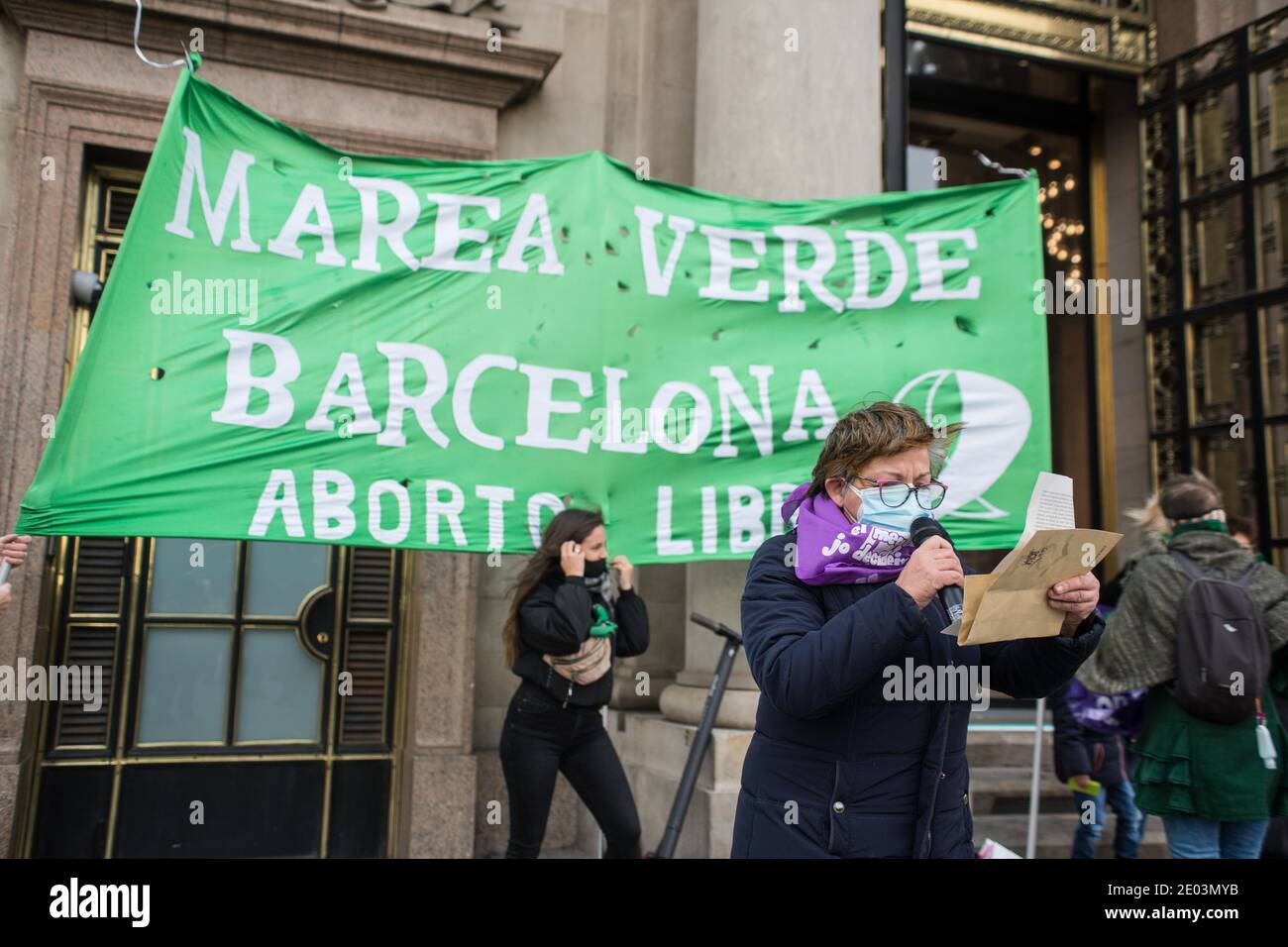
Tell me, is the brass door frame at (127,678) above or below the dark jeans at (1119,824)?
above

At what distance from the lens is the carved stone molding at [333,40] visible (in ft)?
19.5

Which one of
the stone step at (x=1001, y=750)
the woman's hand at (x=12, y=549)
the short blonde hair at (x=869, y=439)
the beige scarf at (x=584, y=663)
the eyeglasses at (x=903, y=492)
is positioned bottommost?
the stone step at (x=1001, y=750)

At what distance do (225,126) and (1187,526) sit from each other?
456 cm

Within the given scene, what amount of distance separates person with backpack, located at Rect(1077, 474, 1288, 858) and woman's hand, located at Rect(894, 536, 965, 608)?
256 cm

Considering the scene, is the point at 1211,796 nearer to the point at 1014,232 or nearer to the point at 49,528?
the point at 1014,232

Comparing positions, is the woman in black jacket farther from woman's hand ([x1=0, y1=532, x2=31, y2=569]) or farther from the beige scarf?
woman's hand ([x1=0, y1=532, x2=31, y2=569])

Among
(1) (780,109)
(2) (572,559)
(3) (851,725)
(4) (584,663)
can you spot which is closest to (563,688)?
(4) (584,663)

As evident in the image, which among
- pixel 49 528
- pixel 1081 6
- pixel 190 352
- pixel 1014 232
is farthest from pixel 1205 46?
pixel 49 528

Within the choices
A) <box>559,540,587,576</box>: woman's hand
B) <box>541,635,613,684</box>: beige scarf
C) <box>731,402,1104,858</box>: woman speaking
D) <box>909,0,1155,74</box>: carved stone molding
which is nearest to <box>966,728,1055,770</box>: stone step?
<box>541,635,613,684</box>: beige scarf

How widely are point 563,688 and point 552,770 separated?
39 centimetres

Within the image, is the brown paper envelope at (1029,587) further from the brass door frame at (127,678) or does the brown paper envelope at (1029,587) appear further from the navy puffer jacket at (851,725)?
the brass door frame at (127,678)

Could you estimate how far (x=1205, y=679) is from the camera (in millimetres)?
4242

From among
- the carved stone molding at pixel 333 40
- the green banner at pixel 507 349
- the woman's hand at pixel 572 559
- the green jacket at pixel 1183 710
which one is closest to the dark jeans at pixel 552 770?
the woman's hand at pixel 572 559

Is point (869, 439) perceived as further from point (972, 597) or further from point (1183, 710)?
point (1183, 710)
